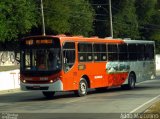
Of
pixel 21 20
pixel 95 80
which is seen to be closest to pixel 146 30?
pixel 21 20

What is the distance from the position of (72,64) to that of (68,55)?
0.52 meters

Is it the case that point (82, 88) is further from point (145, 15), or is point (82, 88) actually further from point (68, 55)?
point (145, 15)

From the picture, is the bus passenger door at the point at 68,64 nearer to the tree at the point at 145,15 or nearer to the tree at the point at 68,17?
the tree at the point at 68,17

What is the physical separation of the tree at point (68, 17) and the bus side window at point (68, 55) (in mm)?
39861

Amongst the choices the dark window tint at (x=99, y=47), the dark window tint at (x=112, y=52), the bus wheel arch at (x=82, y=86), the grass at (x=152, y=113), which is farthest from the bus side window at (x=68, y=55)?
the grass at (x=152, y=113)

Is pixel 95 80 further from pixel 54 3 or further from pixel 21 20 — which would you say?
pixel 54 3

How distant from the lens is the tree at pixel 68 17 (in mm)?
66188

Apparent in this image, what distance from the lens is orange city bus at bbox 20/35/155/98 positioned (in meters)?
24.8

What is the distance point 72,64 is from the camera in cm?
2558

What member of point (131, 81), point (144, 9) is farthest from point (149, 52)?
point (144, 9)

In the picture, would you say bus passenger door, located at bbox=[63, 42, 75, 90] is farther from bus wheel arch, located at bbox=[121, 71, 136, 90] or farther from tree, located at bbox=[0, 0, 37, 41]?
tree, located at bbox=[0, 0, 37, 41]

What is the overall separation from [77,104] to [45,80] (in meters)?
3.65

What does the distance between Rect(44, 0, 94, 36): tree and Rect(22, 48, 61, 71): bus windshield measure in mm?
40320

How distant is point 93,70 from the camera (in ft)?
90.5
